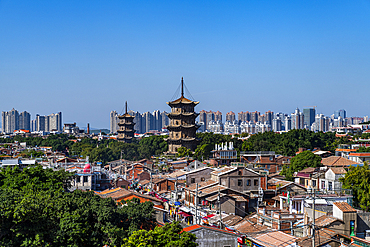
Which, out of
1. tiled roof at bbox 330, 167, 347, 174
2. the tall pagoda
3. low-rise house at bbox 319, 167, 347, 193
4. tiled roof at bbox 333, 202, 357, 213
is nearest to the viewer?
tiled roof at bbox 333, 202, 357, 213

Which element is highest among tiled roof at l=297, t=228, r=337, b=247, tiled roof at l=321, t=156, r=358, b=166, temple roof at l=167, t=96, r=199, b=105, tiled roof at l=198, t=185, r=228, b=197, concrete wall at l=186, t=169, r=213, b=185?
temple roof at l=167, t=96, r=199, b=105

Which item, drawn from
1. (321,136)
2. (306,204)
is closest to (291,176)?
(306,204)

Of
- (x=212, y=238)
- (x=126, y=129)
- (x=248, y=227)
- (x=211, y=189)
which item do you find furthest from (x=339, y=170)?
(x=126, y=129)

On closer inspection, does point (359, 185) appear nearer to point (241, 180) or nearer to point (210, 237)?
point (241, 180)

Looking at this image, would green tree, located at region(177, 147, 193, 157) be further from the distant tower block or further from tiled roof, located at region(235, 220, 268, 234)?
tiled roof, located at region(235, 220, 268, 234)

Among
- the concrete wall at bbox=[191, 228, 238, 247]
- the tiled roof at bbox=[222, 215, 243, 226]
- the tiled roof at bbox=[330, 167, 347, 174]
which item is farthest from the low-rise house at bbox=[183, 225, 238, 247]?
the tiled roof at bbox=[330, 167, 347, 174]

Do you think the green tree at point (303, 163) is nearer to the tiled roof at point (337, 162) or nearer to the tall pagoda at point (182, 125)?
the tiled roof at point (337, 162)

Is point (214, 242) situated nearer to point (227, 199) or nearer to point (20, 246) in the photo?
point (20, 246)


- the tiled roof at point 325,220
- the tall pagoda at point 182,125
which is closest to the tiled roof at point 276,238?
the tiled roof at point 325,220
